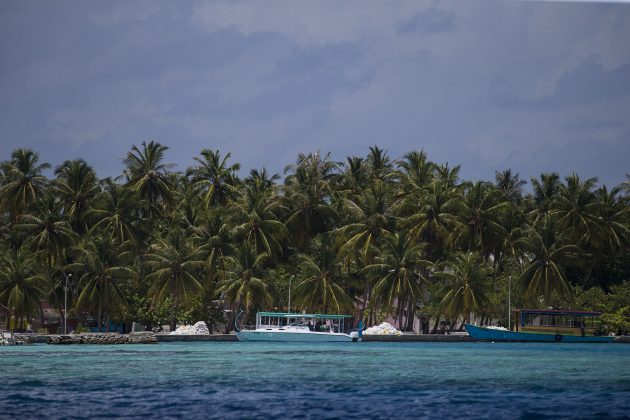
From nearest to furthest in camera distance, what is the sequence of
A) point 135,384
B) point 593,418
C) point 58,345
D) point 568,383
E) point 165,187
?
1. point 593,418
2. point 135,384
3. point 568,383
4. point 58,345
5. point 165,187

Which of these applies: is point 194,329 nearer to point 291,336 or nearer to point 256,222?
point 291,336

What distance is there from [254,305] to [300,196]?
8385 millimetres

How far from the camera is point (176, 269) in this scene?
61.6m

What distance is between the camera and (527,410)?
68.6 feet

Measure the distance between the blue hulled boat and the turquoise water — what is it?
782 inches

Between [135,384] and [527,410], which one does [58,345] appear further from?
[527,410]

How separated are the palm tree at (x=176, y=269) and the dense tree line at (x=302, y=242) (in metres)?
0.10

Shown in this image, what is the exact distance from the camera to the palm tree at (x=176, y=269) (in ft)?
202

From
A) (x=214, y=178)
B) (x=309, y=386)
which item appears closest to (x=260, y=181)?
(x=214, y=178)

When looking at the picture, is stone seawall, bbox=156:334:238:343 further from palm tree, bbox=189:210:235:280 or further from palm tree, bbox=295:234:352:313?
palm tree, bbox=295:234:352:313

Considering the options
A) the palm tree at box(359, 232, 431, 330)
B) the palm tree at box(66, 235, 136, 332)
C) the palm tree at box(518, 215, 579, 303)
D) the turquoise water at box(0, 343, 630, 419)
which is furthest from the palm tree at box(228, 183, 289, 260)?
the turquoise water at box(0, 343, 630, 419)

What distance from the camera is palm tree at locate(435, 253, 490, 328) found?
6162cm

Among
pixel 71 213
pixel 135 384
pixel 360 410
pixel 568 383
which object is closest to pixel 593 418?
pixel 360 410

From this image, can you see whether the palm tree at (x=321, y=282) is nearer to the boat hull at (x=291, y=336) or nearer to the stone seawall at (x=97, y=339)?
the boat hull at (x=291, y=336)
